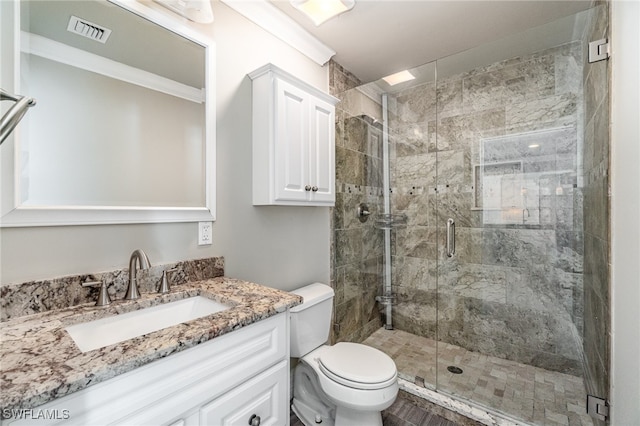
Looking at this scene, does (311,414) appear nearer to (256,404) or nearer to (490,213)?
(256,404)

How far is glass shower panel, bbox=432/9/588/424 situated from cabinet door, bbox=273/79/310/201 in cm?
136

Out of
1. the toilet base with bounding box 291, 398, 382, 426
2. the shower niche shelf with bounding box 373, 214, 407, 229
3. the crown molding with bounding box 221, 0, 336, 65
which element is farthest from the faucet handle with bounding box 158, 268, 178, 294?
the shower niche shelf with bounding box 373, 214, 407, 229

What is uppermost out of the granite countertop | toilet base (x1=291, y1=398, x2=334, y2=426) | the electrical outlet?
the electrical outlet

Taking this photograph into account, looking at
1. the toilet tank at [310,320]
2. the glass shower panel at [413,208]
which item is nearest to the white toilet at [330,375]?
the toilet tank at [310,320]

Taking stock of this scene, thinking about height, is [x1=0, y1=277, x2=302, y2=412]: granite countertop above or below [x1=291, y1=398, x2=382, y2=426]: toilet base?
above

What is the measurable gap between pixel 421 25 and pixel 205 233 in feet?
6.21

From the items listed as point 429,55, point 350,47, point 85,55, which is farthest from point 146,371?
point 429,55

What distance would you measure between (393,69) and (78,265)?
2.54m

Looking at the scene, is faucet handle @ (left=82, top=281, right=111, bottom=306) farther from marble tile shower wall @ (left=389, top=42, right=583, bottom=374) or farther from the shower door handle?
the shower door handle

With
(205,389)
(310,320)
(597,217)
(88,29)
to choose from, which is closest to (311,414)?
(310,320)

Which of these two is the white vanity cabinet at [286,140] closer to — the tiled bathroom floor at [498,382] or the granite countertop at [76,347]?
the granite countertop at [76,347]

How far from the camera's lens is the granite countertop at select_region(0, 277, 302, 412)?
54 cm

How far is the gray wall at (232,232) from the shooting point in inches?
37.8

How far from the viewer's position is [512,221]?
7.13 feet
